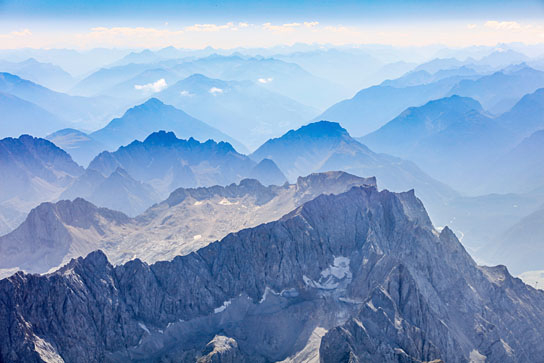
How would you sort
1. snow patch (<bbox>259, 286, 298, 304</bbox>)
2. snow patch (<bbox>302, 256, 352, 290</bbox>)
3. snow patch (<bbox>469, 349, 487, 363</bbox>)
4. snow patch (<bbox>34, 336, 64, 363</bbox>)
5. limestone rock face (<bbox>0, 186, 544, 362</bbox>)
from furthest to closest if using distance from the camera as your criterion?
snow patch (<bbox>302, 256, 352, 290</bbox>), snow patch (<bbox>259, 286, 298, 304</bbox>), snow patch (<bbox>469, 349, 487, 363</bbox>), limestone rock face (<bbox>0, 186, 544, 362</bbox>), snow patch (<bbox>34, 336, 64, 363</bbox>)

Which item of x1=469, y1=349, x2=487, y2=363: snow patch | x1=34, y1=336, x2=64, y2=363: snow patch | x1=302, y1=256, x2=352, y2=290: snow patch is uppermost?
x1=34, y1=336, x2=64, y2=363: snow patch

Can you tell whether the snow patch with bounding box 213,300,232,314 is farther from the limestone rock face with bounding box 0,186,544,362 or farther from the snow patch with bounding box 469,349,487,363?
the snow patch with bounding box 469,349,487,363

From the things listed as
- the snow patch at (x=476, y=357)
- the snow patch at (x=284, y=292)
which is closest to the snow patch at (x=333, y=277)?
the snow patch at (x=284, y=292)

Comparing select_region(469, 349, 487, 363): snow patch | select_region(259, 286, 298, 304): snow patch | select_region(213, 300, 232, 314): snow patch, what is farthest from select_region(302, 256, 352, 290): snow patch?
select_region(469, 349, 487, 363): snow patch

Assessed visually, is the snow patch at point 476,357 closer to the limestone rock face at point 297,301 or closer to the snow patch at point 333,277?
the limestone rock face at point 297,301

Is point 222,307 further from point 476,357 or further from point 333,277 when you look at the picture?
point 476,357

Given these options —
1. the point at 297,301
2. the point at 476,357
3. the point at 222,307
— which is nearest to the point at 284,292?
the point at 297,301

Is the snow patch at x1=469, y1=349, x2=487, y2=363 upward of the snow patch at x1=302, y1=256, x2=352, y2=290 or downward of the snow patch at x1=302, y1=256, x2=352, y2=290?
downward

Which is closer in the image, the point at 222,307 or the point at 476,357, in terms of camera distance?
the point at 476,357

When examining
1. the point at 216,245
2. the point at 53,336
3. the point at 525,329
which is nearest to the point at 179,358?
the point at 53,336

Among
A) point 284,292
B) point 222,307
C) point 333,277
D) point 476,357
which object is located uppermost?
point 333,277
